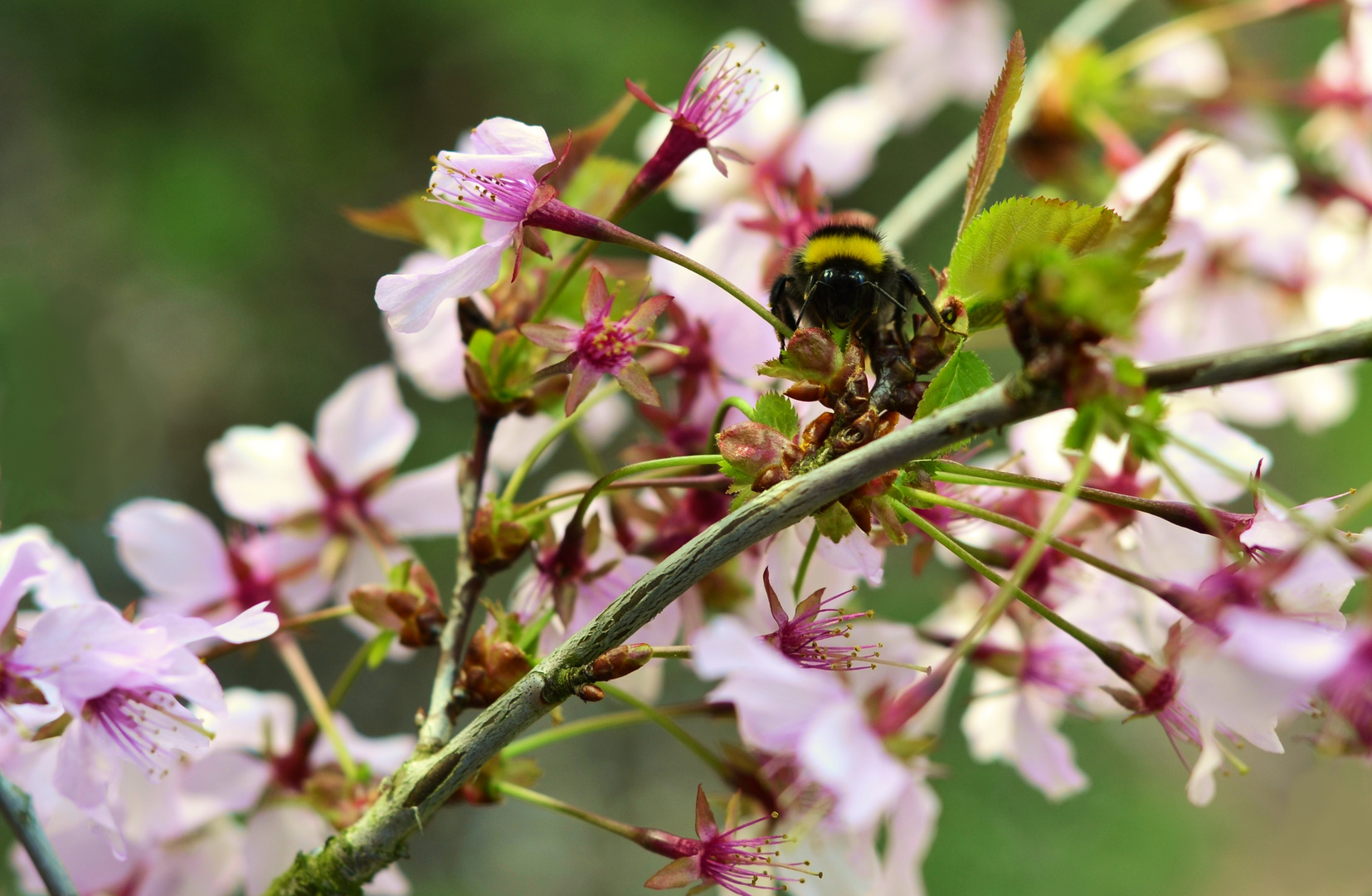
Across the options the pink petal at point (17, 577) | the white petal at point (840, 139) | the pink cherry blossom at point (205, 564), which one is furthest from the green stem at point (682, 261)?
the white petal at point (840, 139)

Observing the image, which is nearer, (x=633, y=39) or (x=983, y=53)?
(x=983, y=53)

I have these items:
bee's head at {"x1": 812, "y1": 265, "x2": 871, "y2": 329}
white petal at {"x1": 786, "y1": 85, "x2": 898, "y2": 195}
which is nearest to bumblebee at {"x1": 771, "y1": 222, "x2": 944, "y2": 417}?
bee's head at {"x1": 812, "y1": 265, "x2": 871, "y2": 329}

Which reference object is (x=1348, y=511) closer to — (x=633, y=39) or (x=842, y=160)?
(x=842, y=160)

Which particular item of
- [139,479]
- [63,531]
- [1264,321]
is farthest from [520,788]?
[139,479]

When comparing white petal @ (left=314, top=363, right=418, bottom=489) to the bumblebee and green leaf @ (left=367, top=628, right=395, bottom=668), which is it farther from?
the bumblebee

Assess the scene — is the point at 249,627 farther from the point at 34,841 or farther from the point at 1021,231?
the point at 1021,231

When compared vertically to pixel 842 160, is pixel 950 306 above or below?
above

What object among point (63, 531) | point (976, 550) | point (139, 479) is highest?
point (976, 550)
